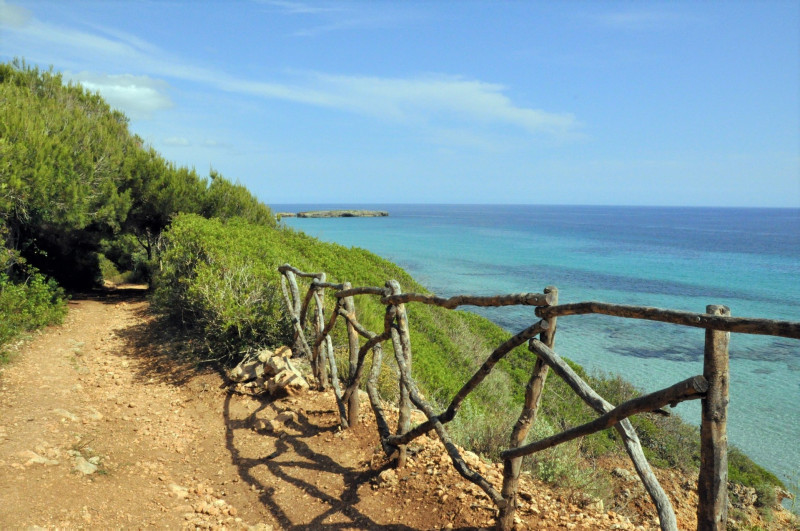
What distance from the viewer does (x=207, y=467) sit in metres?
5.07

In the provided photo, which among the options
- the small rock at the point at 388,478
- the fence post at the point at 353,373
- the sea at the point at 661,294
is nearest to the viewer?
the small rock at the point at 388,478

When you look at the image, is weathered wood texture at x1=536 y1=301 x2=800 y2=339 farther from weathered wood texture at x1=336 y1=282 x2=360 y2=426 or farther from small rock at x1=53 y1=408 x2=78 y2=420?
small rock at x1=53 y1=408 x2=78 y2=420

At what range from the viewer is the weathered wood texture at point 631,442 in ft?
8.37

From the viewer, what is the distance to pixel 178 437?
5.67 metres

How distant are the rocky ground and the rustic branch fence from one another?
334 mm

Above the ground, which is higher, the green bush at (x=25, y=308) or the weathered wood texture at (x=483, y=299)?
the weathered wood texture at (x=483, y=299)

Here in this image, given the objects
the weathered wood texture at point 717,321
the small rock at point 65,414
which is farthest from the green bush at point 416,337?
the weathered wood texture at point 717,321

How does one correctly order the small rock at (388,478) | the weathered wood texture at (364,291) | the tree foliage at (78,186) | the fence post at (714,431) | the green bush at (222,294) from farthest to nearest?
the tree foliage at (78,186) < the green bush at (222,294) < the weathered wood texture at (364,291) < the small rock at (388,478) < the fence post at (714,431)

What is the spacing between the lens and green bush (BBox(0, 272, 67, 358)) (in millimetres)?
8680

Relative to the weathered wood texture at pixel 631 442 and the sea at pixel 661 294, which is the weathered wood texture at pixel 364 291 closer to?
the weathered wood texture at pixel 631 442

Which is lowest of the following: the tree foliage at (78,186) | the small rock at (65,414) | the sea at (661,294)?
the sea at (661,294)

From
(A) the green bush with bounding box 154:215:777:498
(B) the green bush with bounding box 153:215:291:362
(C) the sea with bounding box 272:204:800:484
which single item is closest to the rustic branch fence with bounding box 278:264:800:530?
(A) the green bush with bounding box 154:215:777:498

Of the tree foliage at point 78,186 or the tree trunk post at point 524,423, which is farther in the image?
the tree foliage at point 78,186

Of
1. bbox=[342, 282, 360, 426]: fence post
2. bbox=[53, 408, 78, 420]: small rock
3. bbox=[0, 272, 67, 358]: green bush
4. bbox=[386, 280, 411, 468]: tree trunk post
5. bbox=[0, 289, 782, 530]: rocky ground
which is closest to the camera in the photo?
bbox=[0, 289, 782, 530]: rocky ground
